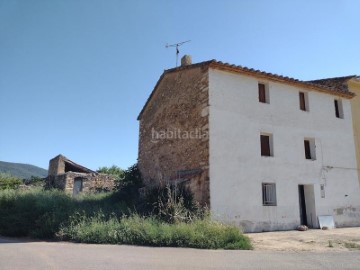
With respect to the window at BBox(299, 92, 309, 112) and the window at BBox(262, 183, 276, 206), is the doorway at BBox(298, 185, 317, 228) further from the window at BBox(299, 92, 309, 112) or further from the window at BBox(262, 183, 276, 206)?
the window at BBox(299, 92, 309, 112)

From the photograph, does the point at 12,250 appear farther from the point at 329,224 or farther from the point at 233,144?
the point at 329,224

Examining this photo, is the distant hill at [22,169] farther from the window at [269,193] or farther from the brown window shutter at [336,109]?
the brown window shutter at [336,109]

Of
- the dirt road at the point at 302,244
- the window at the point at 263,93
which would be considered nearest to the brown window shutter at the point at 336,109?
the window at the point at 263,93

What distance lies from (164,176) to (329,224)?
7.28 metres

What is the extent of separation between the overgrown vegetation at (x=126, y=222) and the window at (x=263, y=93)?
5183mm

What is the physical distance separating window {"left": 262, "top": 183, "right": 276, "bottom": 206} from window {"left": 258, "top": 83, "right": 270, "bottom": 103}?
3554mm

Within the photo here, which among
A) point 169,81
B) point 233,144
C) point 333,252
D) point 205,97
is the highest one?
point 169,81

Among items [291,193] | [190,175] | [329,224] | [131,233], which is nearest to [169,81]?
[190,175]

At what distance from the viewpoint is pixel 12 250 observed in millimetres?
7102

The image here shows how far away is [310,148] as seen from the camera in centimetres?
1403

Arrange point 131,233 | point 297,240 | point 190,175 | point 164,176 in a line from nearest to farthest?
1. point 131,233
2. point 297,240
3. point 190,175
4. point 164,176

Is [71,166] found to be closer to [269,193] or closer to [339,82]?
[269,193]

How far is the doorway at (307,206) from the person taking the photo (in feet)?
42.9

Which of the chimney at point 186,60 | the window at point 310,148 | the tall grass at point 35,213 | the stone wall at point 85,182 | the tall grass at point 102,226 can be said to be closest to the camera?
the tall grass at point 102,226
